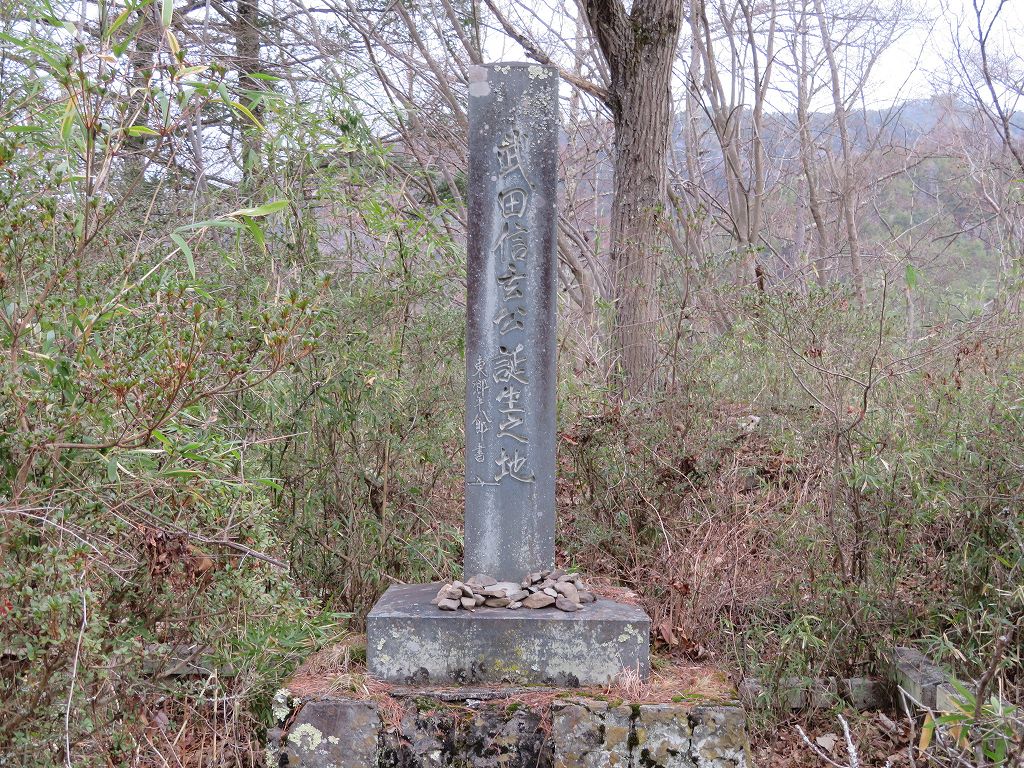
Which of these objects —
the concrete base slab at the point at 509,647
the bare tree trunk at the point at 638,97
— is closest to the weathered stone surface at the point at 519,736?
the concrete base slab at the point at 509,647

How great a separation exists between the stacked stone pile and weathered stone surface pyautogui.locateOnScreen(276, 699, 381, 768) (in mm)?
575

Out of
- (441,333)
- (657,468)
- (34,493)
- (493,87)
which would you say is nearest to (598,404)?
(657,468)

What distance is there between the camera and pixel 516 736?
3.71 metres

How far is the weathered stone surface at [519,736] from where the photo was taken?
3.65 metres

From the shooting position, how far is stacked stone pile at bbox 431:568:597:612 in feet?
13.3

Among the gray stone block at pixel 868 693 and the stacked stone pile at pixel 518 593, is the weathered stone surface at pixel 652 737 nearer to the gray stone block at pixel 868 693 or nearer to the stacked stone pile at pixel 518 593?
the stacked stone pile at pixel 518 593

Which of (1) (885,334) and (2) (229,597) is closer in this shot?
(2) (229,597)

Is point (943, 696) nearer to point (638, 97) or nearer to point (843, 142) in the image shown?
point (638, 97)

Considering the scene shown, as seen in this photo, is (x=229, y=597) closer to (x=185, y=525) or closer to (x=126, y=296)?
(x=185, y=525)

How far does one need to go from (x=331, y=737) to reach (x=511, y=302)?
6.49ft

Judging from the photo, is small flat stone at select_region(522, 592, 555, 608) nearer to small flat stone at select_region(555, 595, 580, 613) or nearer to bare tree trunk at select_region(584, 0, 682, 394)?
small flat stone at select_region(555, 595, 580, 613)

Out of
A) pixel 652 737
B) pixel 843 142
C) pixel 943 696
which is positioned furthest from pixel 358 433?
pixel 843 142

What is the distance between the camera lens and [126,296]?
11.2 feet

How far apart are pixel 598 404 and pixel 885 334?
171 centimetres
